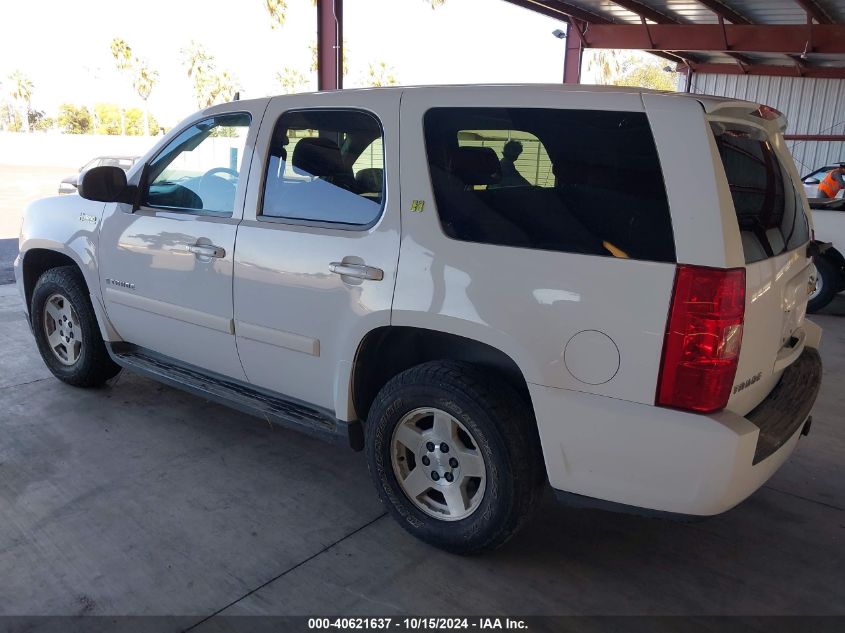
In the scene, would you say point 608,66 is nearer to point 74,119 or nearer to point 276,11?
point 276,11

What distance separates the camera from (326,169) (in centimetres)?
327

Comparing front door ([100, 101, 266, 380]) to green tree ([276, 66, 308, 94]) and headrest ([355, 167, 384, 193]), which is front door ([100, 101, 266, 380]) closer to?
headrest ([355, 167, 384, 193])

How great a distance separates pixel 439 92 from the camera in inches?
114

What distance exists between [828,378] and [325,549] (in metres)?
4.37

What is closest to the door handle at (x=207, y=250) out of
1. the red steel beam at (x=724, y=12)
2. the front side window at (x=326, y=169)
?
the front side window at (x=326, y=169)

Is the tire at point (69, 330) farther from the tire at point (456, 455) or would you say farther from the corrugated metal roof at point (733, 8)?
the corrugated metal roof at point (733, 8)

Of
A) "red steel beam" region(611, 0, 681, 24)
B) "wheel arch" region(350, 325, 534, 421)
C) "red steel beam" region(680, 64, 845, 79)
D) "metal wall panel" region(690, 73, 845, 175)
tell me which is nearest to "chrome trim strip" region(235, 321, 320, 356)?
"wheel arch" region(350, 325, 534, 421)

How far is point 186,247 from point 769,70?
2062 centimetres

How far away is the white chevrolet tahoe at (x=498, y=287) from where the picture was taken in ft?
7.64

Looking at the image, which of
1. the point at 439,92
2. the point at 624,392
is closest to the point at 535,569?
the point at 624,392

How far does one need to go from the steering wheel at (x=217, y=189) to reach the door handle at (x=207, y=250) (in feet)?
0.70

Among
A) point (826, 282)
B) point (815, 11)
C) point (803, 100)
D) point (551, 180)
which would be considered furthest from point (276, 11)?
point (551, 180)

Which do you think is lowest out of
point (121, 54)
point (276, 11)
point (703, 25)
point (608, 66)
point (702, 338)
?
point (702, 338)

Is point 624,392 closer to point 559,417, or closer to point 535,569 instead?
point 559,417
